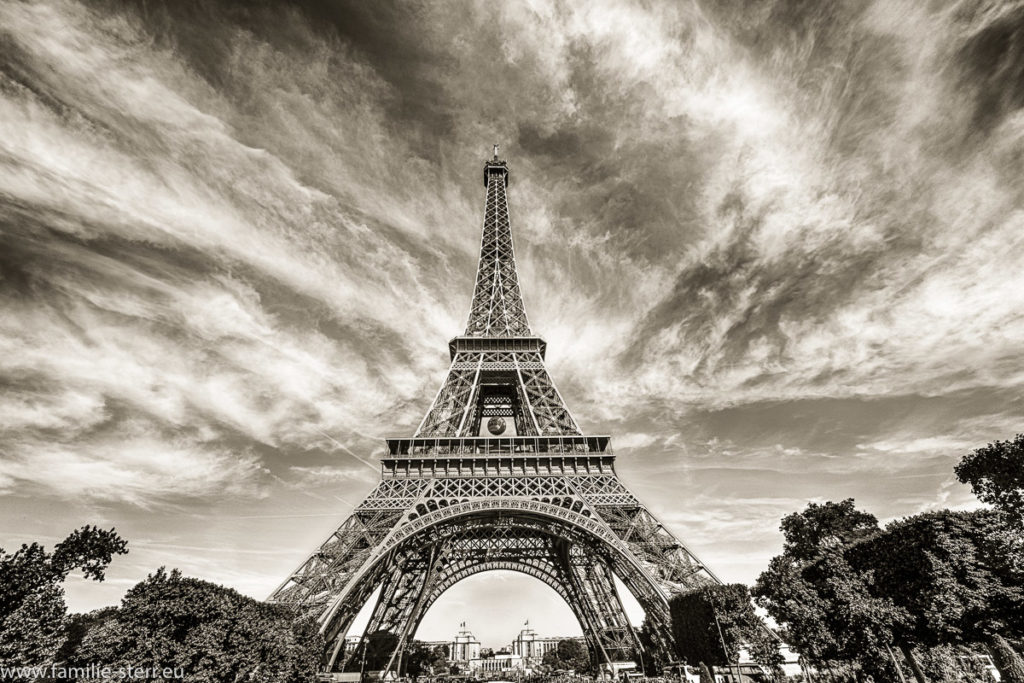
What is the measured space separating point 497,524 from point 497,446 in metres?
5.42

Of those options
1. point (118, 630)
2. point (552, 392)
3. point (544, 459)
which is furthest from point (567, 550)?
point (118, 630)

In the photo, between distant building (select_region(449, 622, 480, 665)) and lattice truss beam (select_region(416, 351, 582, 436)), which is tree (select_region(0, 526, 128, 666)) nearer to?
lattice truss beam (select_region(416, 351, 582, 436))

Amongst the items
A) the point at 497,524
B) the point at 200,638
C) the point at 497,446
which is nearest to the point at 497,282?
the point at 497,446

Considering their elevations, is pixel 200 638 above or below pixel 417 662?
above

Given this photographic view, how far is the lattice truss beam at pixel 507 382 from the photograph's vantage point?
1266 inches

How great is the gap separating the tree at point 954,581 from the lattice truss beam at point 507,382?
18.4 m

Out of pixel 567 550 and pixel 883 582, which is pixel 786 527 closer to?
pixel 883 582

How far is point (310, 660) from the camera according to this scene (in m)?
18.6

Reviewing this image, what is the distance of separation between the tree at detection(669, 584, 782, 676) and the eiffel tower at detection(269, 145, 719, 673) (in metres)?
1.20

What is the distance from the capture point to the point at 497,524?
30.2 meters

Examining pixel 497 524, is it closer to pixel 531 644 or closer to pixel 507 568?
pixel 507 568

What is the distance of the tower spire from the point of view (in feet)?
136

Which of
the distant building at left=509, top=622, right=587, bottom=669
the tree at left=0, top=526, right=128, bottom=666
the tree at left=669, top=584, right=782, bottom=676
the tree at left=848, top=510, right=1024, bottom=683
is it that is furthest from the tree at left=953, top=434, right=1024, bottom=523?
the distant building at left=509, top=622, right=587, bottom=669

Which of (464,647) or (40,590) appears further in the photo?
(464,647)
